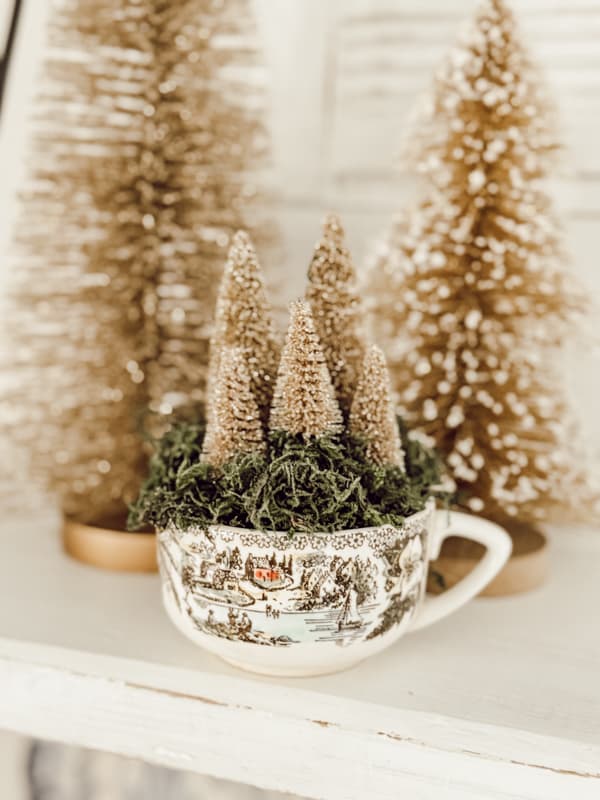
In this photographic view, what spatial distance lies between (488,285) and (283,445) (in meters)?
0.22

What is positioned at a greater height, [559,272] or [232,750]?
[559,272]

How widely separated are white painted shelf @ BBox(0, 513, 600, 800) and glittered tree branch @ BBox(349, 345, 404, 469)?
13cm

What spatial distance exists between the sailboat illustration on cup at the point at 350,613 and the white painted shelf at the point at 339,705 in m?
0.04

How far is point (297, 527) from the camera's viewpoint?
406 mm

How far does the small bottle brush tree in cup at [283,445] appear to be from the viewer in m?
0.42

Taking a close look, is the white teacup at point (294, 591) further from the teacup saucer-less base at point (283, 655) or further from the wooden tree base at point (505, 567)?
the wooden tree base at point (505, 567)

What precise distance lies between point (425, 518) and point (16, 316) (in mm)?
350

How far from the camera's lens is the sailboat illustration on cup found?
16.5 inches

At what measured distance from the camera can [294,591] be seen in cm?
41

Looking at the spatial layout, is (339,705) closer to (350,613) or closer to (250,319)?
(350,613)

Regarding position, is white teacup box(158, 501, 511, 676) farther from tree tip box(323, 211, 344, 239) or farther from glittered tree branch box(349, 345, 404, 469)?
tree tip box(323, 211, 344, 239)

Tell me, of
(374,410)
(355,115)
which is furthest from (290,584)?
(355,115)

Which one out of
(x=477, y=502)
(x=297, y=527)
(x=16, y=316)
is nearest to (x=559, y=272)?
(x=477, y=502)

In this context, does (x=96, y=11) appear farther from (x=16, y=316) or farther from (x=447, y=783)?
(x=447, y=783)
